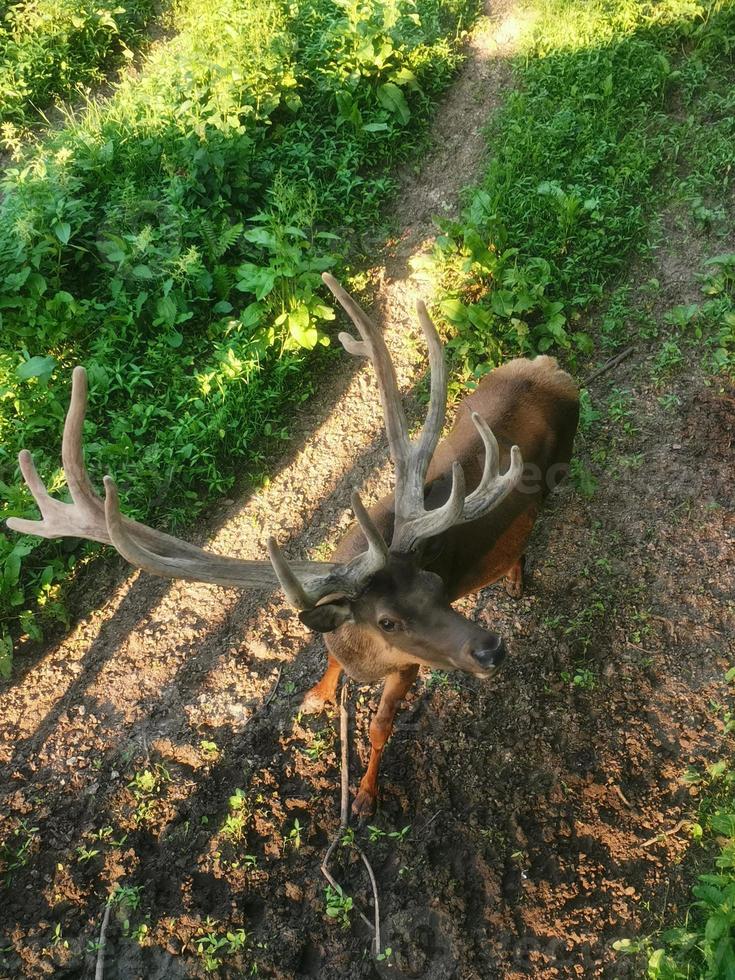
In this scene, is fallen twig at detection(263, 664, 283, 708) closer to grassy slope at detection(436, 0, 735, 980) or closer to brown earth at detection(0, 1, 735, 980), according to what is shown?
brown earth at detection(0, 1, 735, 980)

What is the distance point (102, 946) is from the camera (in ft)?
12.9

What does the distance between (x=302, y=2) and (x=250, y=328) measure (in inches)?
191

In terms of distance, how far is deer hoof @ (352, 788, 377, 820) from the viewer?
174 inches

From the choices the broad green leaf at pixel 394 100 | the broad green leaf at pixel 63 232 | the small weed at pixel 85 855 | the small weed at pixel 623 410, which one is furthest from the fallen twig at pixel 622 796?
the broad green leaf at pixel 394 100

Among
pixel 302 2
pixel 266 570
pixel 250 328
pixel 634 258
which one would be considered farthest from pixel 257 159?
pixel 266 570

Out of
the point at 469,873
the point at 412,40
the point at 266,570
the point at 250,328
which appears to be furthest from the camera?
the point at 412,40

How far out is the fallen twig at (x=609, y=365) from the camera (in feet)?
21.2

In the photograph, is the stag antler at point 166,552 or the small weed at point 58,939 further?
the small weed at point 58,939

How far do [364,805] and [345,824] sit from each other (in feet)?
0.50

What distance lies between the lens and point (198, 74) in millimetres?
7828

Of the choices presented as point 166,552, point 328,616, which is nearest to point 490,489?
point 328,616

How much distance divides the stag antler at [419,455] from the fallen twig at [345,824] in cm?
148

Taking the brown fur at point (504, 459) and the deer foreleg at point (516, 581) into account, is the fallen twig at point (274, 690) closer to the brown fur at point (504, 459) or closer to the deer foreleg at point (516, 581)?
the brown fur at point (504, 459)

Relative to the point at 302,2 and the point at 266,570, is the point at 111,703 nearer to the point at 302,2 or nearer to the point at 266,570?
the point at 266,570
